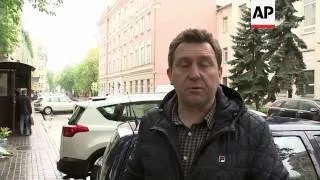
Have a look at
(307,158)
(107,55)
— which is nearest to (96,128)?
(307,158)

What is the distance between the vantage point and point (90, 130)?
9.27m

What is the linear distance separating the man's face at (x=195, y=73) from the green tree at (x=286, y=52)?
26.7 meters

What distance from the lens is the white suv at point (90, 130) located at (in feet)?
30.0

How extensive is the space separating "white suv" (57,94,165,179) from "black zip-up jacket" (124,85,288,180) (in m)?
6.30

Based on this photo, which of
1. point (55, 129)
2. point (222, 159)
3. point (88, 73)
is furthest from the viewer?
point (88, 73)

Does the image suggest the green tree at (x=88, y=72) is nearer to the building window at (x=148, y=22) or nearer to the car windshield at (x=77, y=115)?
the building window at (x=148, y=22)

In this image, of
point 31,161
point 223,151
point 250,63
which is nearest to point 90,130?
point 31,161

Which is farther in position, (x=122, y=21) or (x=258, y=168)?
(x=122, y=21)

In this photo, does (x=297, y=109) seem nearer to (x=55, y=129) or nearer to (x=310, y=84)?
(x=310, y=84)

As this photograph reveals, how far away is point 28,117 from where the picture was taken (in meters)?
20.9

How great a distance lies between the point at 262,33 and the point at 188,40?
2884 cm

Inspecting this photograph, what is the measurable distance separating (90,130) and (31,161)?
451 cm

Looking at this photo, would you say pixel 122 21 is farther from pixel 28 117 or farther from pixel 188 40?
pixel 188 40

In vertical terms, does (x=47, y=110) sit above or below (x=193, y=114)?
below
